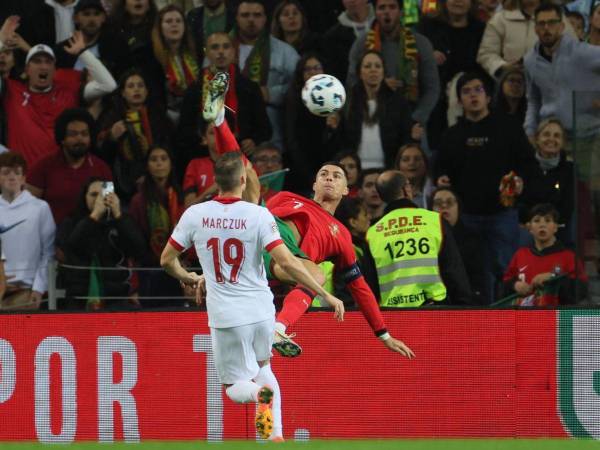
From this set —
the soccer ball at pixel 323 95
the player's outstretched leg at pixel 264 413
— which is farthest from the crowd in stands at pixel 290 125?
the player's outstretched leg at pixel 264 413

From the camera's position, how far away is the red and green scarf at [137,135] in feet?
50.4

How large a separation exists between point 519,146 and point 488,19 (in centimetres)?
218

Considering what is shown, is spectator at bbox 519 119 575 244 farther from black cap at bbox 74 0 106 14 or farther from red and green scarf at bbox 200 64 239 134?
black cap at bbox 74 0 106 14

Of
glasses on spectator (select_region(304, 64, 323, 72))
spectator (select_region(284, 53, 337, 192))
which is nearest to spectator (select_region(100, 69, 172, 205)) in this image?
spectator (select_region(284, 53, 337, 192))

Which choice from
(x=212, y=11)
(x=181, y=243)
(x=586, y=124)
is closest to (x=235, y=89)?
(x=212, y=11)

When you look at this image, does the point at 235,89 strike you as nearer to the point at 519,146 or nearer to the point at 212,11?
the point at 212,11

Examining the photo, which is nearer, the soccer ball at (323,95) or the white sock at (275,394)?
the white sock at (275,394)

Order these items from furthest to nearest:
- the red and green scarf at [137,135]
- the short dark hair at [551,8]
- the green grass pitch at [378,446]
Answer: the red and green scarf at [137,135] → the short dark hair at [551,8] → the green grass pitch at [378,446]

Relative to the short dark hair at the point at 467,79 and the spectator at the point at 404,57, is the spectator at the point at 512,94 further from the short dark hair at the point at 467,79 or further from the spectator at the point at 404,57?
Answer: the spectator at the point at 404,57

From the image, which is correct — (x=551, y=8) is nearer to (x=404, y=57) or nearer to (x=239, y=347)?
(x=404, y=57)

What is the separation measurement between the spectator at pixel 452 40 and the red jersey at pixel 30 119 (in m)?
3.98

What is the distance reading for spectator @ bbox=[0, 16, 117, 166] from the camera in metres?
15.5

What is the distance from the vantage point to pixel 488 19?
16.4 metres

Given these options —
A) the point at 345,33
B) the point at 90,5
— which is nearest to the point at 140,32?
the point at 90,5
